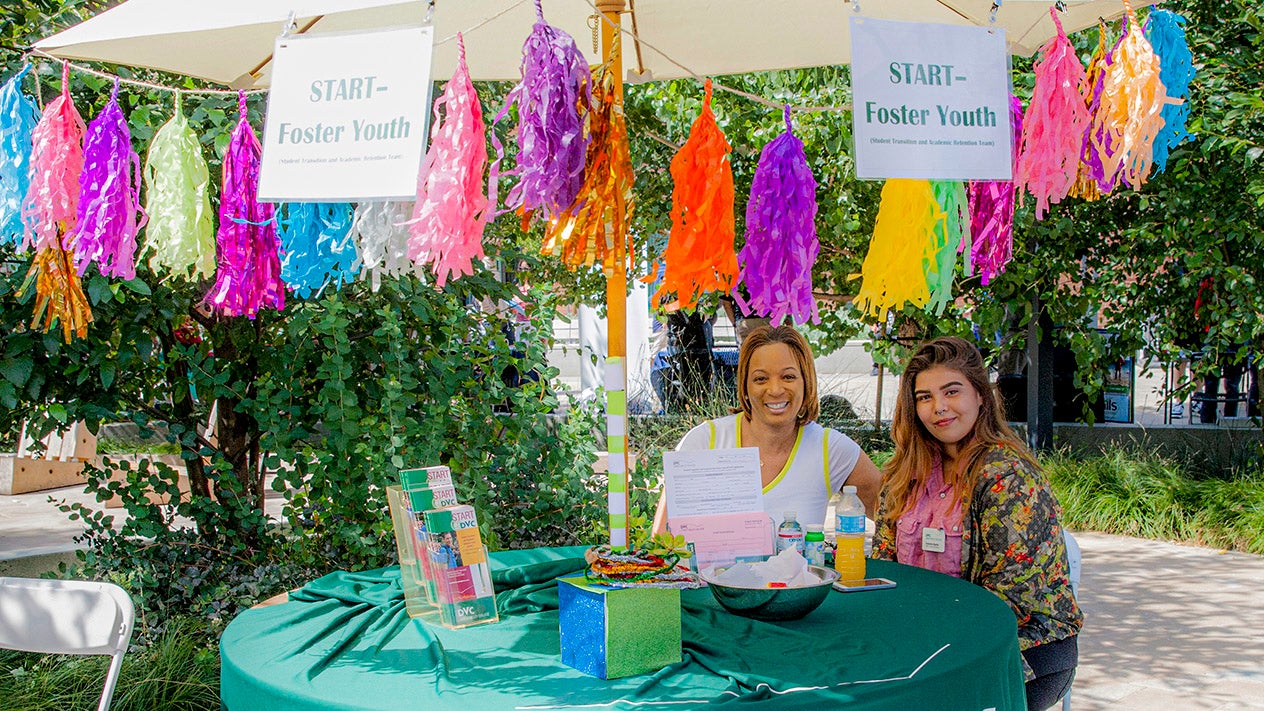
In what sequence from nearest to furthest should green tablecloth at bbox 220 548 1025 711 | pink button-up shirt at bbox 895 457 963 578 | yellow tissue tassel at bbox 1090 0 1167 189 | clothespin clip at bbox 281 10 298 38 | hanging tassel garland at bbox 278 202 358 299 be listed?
green tablecloth at bbox 220 548 1025 711
clothespin clip at bbox 281 10 298 38
yellow tissue tassel at bbox 1090 0 1167 189
hanging tassel garland at bbox 278 202 358 299
pink button-up shirt at bbox 895 457 963 578

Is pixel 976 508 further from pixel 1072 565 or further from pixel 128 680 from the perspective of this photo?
pixel 128 680

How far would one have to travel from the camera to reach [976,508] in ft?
8.43

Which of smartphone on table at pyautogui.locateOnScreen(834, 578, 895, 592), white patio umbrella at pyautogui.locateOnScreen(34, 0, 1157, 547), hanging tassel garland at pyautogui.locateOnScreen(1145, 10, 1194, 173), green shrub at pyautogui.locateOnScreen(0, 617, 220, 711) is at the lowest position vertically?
green shrub at pyautogui.locateOnScreen(0, 617, 220, 711)

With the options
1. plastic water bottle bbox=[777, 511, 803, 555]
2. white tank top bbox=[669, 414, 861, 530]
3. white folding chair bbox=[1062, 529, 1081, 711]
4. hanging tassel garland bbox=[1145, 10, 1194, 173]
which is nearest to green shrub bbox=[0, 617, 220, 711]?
white tank top bbox=[669, 414, 861, 530]

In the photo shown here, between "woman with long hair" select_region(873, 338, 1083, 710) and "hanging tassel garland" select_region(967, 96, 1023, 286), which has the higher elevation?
"hanging tassel garland" select_region(967, 96, 1023, 286)

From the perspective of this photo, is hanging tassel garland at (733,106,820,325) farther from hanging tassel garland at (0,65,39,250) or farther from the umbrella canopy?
hanging tassel garland at (0,65,39,250)

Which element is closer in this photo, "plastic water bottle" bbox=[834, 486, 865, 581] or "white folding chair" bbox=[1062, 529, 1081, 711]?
"plastic water bottle" bbox=[834, 486, 865, 581]

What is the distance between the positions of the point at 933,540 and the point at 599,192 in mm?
1204

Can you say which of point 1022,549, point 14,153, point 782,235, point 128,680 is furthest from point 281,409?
point 1022,549

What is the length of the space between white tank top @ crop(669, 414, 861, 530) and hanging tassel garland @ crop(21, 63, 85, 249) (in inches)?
67.5

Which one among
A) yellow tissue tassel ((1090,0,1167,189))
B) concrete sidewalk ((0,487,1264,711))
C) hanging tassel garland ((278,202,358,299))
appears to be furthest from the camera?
concrete sidewalk ((0,487,1264,711))

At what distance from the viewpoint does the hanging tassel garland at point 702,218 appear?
2.32 m

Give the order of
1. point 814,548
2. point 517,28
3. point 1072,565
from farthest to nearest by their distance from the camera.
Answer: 1. point 517,28
2. point 1072,565
3. point 814,548

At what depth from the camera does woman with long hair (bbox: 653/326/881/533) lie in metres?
3.29
